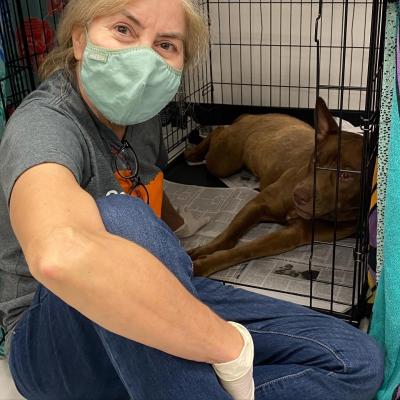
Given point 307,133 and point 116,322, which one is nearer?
point 116,322

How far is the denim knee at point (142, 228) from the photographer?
2.94 feet

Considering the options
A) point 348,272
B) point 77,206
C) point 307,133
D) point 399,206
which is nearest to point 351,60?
point 307,133

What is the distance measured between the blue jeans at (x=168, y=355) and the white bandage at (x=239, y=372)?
0.02m

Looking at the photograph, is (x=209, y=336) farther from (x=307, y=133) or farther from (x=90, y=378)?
(x=307, y=133)

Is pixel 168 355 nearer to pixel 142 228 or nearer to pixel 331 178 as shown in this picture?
pixel 142 228

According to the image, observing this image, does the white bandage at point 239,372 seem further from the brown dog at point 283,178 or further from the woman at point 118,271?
the brown dog at point 283,178

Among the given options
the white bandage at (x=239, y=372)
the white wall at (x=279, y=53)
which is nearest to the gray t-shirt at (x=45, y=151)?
the white bandage at (x=239, y=372)

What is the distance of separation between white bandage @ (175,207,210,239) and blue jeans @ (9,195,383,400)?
0.68 m

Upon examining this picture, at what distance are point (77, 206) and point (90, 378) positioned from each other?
0.44m

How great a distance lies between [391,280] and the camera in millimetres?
1120

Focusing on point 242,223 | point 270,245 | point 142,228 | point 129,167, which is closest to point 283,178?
point 242,223

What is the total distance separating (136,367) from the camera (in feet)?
2.97

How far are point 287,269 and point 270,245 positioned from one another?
11 cm

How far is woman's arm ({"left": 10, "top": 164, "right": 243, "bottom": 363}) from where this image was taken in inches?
28.8
